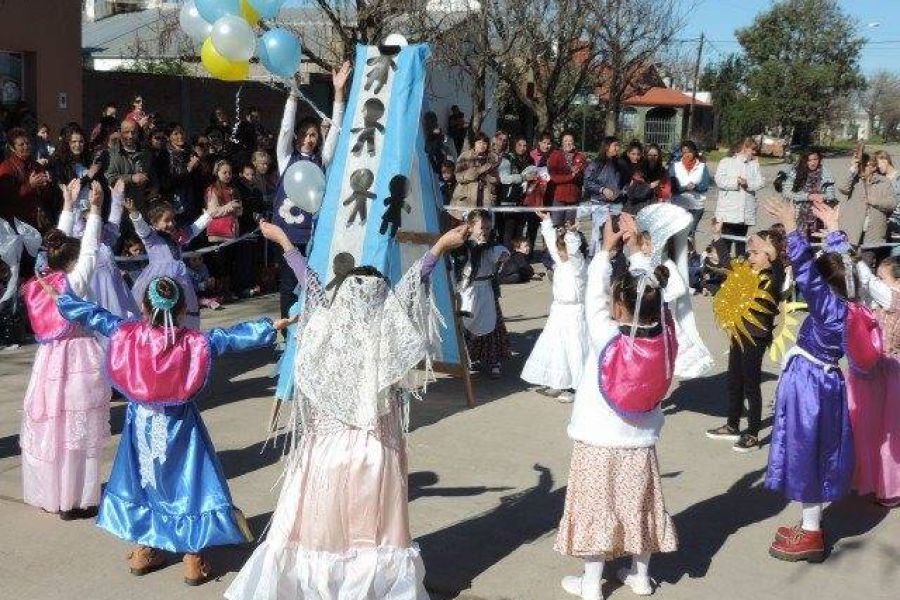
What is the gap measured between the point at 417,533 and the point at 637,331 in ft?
5.57

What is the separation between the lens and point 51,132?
1452 centimetres

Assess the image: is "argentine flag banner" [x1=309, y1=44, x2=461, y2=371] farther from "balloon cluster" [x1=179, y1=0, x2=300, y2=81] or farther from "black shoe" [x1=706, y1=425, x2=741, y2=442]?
"black shoe" [x1=706, y1=425, x2=741, y2=442]

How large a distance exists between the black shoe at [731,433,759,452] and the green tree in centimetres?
4669

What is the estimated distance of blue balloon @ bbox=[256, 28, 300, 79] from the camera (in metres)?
7.18

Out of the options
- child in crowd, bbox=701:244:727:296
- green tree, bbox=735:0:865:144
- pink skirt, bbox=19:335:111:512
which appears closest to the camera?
pink skirt, bbox=19:335:111:512

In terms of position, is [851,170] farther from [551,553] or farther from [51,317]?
[51,317]

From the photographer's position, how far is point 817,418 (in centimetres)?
529

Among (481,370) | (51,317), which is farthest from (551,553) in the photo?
(481,370)

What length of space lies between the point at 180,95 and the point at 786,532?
45.4 feet

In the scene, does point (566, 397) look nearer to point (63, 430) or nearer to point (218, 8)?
point (218, 8)

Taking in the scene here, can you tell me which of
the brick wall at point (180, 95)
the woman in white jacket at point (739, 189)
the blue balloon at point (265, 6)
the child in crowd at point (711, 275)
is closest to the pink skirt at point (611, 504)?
the blue balloon at point (265, 6)

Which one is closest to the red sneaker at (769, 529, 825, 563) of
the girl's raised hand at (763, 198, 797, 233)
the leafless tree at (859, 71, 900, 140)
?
the girl's raised hand at (763, 198, 797, 233)

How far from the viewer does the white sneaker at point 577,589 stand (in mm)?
4766

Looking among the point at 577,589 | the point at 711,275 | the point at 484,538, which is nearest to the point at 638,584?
the point at 577,589
